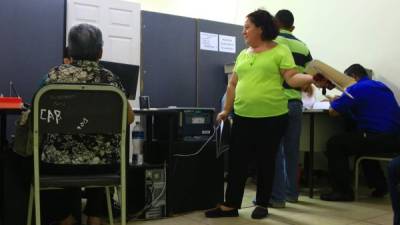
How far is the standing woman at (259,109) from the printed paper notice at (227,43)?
2.28 meters

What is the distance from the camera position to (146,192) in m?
2.47

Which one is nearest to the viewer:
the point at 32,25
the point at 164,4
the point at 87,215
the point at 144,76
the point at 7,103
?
the point at 7,103

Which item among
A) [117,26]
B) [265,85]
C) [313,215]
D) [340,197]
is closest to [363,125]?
[340,197]

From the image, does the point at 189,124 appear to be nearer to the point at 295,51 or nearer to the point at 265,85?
the point at 265,85

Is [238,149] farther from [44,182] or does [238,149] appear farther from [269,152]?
[44,182]

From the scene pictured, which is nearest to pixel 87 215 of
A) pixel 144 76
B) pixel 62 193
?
pixel 62 193

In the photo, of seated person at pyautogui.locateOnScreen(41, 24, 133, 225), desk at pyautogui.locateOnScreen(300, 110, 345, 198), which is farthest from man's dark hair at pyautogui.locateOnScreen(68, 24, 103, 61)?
desk at pyautogui.locateOnScreen(300, 110, 345, 198)

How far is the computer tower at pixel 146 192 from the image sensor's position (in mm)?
2465

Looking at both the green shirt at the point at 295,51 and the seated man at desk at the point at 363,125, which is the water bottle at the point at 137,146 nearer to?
the green shirt at the point at 295,51

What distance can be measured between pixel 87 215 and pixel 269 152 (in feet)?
3.55

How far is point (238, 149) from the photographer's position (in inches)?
97.2

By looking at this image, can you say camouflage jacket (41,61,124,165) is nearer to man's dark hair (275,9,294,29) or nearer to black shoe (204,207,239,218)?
black shoe (204,207,239,218)

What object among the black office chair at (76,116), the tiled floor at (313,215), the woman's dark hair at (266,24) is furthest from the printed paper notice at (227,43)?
the black office chair at (76,116)

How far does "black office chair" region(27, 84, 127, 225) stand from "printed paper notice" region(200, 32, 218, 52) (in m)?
3.12
